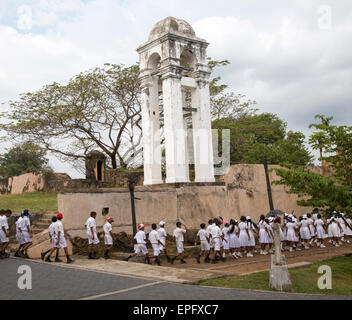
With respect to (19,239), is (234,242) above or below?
below

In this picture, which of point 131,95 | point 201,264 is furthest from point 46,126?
point 201,264

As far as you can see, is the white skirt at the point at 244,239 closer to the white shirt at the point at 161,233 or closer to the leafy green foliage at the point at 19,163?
the white shirt at the point at 161,233

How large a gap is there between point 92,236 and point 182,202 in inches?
165

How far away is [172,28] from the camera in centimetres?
1513

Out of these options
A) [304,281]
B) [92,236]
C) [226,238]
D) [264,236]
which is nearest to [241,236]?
[226,238]

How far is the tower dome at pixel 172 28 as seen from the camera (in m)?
15.0

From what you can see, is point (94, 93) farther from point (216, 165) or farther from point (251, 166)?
point (251, 166)

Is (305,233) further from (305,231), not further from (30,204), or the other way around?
(30,204)

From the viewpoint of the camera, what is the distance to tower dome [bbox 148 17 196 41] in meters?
15.0

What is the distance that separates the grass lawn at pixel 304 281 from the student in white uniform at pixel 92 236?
13.3 ft

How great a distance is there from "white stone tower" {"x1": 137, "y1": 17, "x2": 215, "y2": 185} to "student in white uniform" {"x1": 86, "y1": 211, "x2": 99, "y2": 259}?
4.27 metres

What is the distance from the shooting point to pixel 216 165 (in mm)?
23531

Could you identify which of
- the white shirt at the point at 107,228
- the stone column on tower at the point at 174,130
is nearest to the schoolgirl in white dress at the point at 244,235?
the stone column on tower at the point at 174,130

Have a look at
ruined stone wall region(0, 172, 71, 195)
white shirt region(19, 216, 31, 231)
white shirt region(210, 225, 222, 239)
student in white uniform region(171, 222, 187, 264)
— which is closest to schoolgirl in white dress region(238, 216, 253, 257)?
white shirt region(210, 225, 222, 239)
